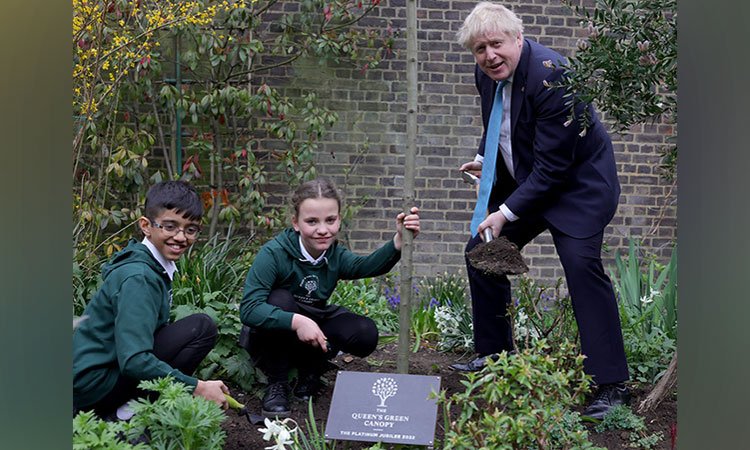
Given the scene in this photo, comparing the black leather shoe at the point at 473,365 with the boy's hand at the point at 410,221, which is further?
A: the black leather shoe at the point at 473,365

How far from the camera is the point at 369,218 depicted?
6949 millimetres

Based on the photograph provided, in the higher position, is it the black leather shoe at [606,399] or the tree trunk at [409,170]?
the tree trunk at [409,170]

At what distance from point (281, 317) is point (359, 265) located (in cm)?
49

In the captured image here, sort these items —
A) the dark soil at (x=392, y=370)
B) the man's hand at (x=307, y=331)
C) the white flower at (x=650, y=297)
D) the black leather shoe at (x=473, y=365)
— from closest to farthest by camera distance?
1. the dark soil at (x=392, y=370)
2. the man's hand at (x=307, y=331)
3. the black leather shoe at (x=473, y=365)
4. the white flower at (x=650, y=297)

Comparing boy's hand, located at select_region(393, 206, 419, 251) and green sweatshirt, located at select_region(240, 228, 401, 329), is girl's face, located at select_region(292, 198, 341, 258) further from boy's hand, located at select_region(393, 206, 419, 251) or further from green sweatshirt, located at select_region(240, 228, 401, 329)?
boy's hand, located at select_region(393, 206, 419, 251)

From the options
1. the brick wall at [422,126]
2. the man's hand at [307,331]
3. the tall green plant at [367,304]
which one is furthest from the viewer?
the brick wall at [422,126]

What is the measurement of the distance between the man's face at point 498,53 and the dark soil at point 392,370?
4.59 ft

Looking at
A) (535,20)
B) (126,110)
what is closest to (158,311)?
(126,110)

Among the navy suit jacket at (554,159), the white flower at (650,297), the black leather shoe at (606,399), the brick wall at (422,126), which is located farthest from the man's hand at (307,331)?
the brick wall at (422,126)

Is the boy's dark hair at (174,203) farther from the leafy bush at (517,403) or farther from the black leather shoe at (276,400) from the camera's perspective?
the leafy bush at (517,403)

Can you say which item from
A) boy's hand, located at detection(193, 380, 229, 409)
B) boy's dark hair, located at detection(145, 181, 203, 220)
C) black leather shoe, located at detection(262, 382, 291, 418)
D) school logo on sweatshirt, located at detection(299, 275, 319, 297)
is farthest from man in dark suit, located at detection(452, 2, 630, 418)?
boy's hand, located at detection(193, 380, 229, 409)

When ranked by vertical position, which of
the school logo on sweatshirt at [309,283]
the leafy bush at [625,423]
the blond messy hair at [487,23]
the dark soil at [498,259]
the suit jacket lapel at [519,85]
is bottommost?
the leafy bush at [625,423]

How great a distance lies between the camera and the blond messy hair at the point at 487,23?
336cm

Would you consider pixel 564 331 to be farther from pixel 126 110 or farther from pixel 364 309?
pixel 126 110
